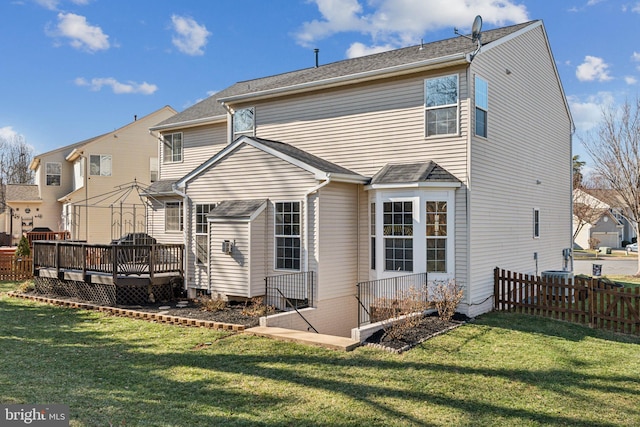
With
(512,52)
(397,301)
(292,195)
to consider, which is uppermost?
(512,52)

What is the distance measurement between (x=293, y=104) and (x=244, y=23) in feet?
18.8

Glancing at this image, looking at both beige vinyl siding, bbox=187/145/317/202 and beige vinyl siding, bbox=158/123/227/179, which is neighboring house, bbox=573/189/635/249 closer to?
beige vinyl siding, bbox=158/123/227/179

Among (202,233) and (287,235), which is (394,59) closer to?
(287,235)

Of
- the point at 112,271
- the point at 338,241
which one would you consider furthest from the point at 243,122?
the point at 112,271

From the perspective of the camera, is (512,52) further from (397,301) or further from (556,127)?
(397,301)

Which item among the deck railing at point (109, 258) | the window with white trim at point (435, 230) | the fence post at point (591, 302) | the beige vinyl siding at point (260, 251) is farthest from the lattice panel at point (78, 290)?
the fence post at point (591, 302)

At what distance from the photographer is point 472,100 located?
10844 mm

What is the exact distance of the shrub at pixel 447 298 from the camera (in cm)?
1020

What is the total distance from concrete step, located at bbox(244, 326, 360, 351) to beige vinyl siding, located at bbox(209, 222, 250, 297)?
2554 mm

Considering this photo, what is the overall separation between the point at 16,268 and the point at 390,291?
1632 centimetres

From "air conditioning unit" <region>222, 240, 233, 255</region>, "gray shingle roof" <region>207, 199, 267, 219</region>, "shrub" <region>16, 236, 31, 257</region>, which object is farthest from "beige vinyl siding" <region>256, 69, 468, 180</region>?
"shrub" <region>16, 236, 31, 257</region>

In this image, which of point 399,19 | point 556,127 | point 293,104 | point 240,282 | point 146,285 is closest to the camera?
point 240,282

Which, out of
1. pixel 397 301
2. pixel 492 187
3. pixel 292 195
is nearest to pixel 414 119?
pixel 492 187

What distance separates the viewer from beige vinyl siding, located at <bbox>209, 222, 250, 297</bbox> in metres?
11.5
